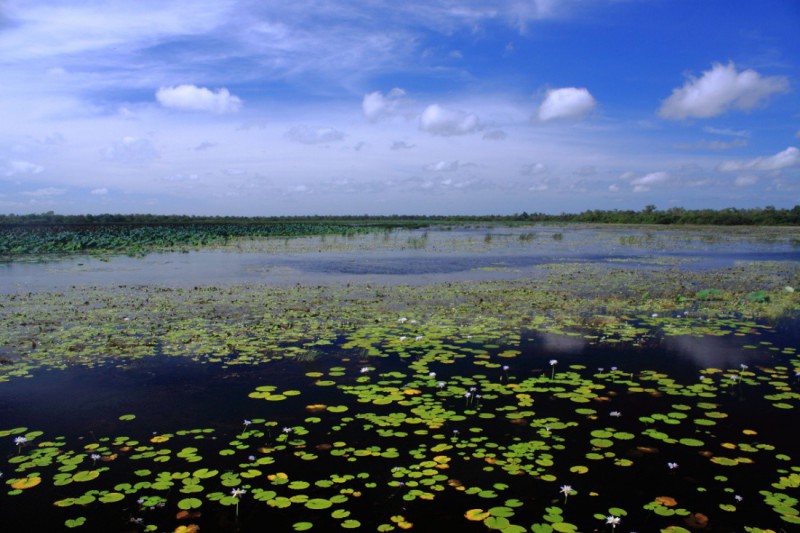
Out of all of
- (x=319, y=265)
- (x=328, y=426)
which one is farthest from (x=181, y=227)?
(x=328, y=426)

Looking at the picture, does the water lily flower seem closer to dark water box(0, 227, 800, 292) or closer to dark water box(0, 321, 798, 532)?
dark water box(0, 321, 798, 532)

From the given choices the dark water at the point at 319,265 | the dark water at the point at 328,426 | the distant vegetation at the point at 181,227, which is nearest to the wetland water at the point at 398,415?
the dark water at the point at 328,426

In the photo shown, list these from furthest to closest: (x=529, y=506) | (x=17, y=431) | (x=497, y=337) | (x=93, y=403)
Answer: (x=497, y=337)
(x=93, y=403)
(x=17, y=431)
(x=529, y=506)

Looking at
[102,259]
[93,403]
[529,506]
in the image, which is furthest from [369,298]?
[102,259]

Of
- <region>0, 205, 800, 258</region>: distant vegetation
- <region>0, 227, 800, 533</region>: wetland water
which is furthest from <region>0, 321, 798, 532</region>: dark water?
<region>0, 205, 800, 258</region>: distant vegetation

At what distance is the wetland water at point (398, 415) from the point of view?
11.2 feet

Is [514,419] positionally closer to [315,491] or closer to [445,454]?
[445,454]

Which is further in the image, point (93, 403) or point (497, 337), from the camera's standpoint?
point (497, 337)

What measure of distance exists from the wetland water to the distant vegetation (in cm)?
1782

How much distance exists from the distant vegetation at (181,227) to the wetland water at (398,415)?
58.5 feet

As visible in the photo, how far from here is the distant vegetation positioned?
26.1 metres

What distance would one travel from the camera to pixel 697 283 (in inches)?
541

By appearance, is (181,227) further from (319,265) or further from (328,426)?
(328,426)

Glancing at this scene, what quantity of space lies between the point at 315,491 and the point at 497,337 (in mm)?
4669
